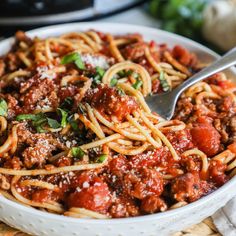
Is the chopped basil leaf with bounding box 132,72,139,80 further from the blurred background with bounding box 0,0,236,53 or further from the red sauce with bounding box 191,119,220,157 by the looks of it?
the blurred background with bounding box 0,0,236,53

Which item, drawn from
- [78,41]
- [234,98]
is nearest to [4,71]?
[78,41]

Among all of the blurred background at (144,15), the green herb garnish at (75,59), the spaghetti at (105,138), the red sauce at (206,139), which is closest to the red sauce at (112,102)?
the spaghetti at (105,138)

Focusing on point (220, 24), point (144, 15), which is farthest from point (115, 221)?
point (144, 15)

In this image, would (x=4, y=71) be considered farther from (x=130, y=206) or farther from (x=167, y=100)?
(x=130, y=206)

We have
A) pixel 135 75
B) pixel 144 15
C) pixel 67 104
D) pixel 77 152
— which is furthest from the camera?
pixel 144 15

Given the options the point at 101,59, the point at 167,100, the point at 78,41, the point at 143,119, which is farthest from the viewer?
the point at 78,41

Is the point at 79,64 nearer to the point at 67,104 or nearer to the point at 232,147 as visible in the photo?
the point at 67,104

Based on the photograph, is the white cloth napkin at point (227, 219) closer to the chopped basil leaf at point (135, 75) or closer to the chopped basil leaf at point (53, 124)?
the chopped basil leaf at point (135, 75)
